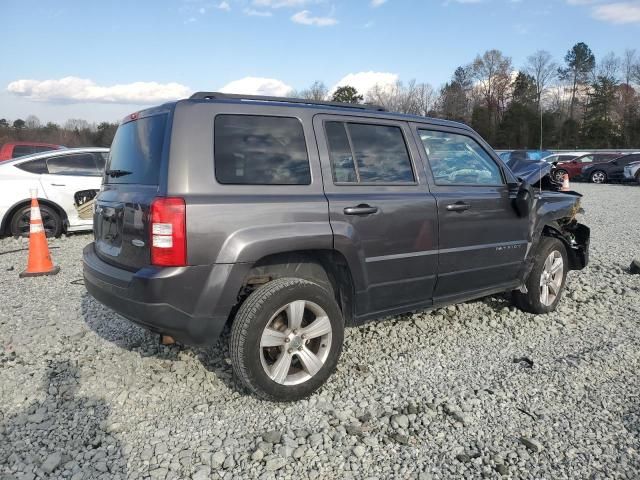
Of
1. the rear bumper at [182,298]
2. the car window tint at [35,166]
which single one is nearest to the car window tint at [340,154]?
the rear bumper at [182,298]

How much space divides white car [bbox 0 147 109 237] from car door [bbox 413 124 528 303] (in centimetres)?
608

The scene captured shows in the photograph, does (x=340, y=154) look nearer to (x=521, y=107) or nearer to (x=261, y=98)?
(x=261, y=98)

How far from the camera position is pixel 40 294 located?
5395 millimetres

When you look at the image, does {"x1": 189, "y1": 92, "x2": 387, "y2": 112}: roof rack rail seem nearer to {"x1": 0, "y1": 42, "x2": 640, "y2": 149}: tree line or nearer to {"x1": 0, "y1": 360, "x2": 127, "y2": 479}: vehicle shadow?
{"x1": 0, "y1": 360, "x2": 127, "y2": 479}: vehicle shadow

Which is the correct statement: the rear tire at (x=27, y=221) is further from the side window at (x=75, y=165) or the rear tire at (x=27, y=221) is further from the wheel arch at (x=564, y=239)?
the wheel arch at (x=564, y=239)

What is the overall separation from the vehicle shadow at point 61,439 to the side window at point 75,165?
19.8 ft

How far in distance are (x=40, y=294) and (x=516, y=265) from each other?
494 cm

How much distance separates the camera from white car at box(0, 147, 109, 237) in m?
7.96

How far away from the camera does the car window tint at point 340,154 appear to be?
10.8 feet

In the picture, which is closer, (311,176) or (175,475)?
(175,475)

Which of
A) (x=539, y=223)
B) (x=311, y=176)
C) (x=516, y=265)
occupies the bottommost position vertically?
(x=516, y=265)

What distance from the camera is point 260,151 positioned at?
119 inches

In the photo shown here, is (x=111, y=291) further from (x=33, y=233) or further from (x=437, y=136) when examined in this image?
(x=33, y=233)

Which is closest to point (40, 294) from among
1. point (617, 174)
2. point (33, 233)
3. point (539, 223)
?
point (33, 233)
